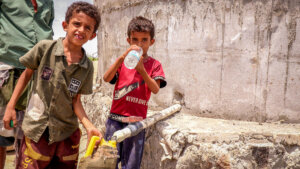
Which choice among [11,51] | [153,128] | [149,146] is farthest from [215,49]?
[11,51]

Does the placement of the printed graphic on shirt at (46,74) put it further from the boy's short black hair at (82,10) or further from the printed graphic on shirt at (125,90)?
the printed graphic on shirt at (125,90)

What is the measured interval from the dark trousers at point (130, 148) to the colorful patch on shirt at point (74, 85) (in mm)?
409

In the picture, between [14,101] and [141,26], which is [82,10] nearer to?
[141,26]

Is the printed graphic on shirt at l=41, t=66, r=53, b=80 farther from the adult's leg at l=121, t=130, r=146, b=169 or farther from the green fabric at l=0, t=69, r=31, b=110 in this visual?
the adult's leg at l=121, t=130, r=146, b=169

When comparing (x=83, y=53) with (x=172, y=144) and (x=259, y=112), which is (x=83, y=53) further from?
(x=259, y=112)

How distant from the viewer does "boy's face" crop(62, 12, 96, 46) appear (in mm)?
1784

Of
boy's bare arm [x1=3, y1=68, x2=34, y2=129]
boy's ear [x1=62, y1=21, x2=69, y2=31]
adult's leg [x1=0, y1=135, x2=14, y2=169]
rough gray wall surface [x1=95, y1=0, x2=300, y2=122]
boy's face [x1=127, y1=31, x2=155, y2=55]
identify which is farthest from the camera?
rough gray wall surface [x1=95, y1=0, x2=300, y2=122]

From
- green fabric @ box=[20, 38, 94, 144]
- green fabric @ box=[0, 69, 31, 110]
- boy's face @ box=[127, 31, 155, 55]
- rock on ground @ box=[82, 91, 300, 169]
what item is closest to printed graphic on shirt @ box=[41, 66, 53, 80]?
green fabric @ box=[20, 38, 94, 144]

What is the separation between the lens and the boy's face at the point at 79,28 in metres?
1.78

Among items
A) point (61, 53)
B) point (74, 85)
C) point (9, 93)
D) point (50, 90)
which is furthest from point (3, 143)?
point (61, 53)

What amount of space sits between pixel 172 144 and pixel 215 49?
956mm

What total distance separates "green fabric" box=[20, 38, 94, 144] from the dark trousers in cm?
37

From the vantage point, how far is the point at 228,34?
2.34 meters

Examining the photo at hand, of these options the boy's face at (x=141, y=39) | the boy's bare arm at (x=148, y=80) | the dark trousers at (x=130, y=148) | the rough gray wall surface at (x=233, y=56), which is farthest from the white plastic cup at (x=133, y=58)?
the rough gray wall surface at (x=233, y=56)
